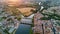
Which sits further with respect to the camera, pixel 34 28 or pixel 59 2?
pixel 59 2

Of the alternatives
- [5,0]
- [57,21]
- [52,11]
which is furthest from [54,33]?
[5,0]

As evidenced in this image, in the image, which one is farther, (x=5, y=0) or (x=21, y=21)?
(x=5, y=0)

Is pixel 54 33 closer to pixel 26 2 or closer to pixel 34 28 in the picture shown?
pixel 34 28

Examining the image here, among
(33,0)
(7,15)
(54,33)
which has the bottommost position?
(54,33)

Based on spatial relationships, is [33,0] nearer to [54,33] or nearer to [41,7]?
[41,7]

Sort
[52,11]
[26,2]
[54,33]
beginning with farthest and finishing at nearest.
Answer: [26,2] → [52,11] → [54,33]

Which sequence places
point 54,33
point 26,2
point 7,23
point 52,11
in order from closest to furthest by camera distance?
point 54,33, point 7,23, point 52,11, point 26,2

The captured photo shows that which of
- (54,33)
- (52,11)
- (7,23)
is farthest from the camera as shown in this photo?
(52,11)

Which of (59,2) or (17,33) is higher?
(59,2)

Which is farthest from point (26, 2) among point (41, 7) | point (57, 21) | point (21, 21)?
point (57, 21)
